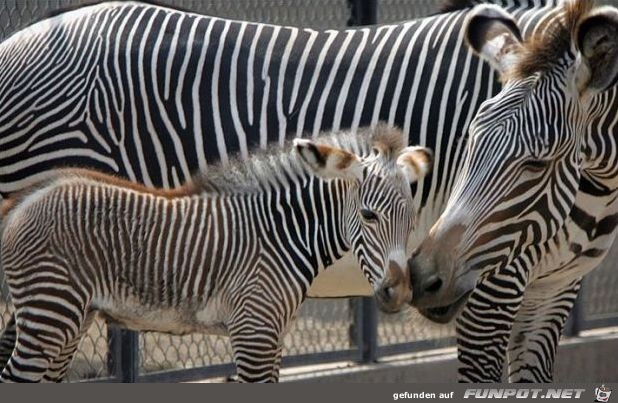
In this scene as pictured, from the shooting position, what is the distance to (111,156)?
7.36m

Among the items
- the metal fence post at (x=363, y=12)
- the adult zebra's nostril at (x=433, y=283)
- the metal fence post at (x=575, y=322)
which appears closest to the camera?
the adult zebra's nostril at (x=433, y=283)

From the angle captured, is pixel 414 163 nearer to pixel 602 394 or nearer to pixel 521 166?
pixel 521 166

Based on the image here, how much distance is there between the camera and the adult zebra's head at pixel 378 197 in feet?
20.5

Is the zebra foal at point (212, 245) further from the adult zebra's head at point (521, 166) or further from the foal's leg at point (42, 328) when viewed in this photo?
the adult zebra's head at point (521, 166)

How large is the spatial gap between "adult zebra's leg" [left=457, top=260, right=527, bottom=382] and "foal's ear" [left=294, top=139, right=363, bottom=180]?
2.88 feet

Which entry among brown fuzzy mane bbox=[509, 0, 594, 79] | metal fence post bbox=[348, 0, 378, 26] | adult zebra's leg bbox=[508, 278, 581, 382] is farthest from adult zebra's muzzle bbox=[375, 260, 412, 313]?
metal fence post bbox=[348, 0, 378, 26]

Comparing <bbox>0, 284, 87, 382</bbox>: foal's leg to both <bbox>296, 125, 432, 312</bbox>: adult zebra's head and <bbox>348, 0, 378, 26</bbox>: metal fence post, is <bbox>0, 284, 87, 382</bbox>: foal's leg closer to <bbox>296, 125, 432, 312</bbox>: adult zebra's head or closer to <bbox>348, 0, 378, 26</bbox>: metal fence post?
<bbox>296, 125, 432, 312</bbox>: adult zebra's head

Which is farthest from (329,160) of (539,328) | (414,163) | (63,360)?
(539,328)

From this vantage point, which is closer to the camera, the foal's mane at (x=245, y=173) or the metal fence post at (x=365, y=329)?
the foal's mane at (x=245, y=173)

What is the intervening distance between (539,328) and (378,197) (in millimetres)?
1581

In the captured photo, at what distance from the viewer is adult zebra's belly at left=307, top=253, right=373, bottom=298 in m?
7.09

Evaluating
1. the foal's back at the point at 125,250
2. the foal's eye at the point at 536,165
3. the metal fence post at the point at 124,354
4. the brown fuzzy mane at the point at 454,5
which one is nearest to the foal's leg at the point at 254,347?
the foal's back at the point at 125,250

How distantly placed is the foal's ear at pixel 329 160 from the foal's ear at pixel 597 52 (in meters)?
1.04

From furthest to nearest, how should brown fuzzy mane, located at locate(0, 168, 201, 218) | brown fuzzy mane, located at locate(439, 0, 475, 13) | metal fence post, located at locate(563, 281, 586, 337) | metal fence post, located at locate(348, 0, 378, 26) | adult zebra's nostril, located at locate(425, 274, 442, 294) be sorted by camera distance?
metal fence post, located at locate(563, 281, 586, 337)
metal fence post, located at locate(348, 0, 378, 26)
brown fuzzy mane, located at locate(439, 0, 475, 13)
brown fuzzy mane, located at locate(0, 168, 201, 218)
adult zebra's nostril, located at locate(425, 274, 442, 294)
